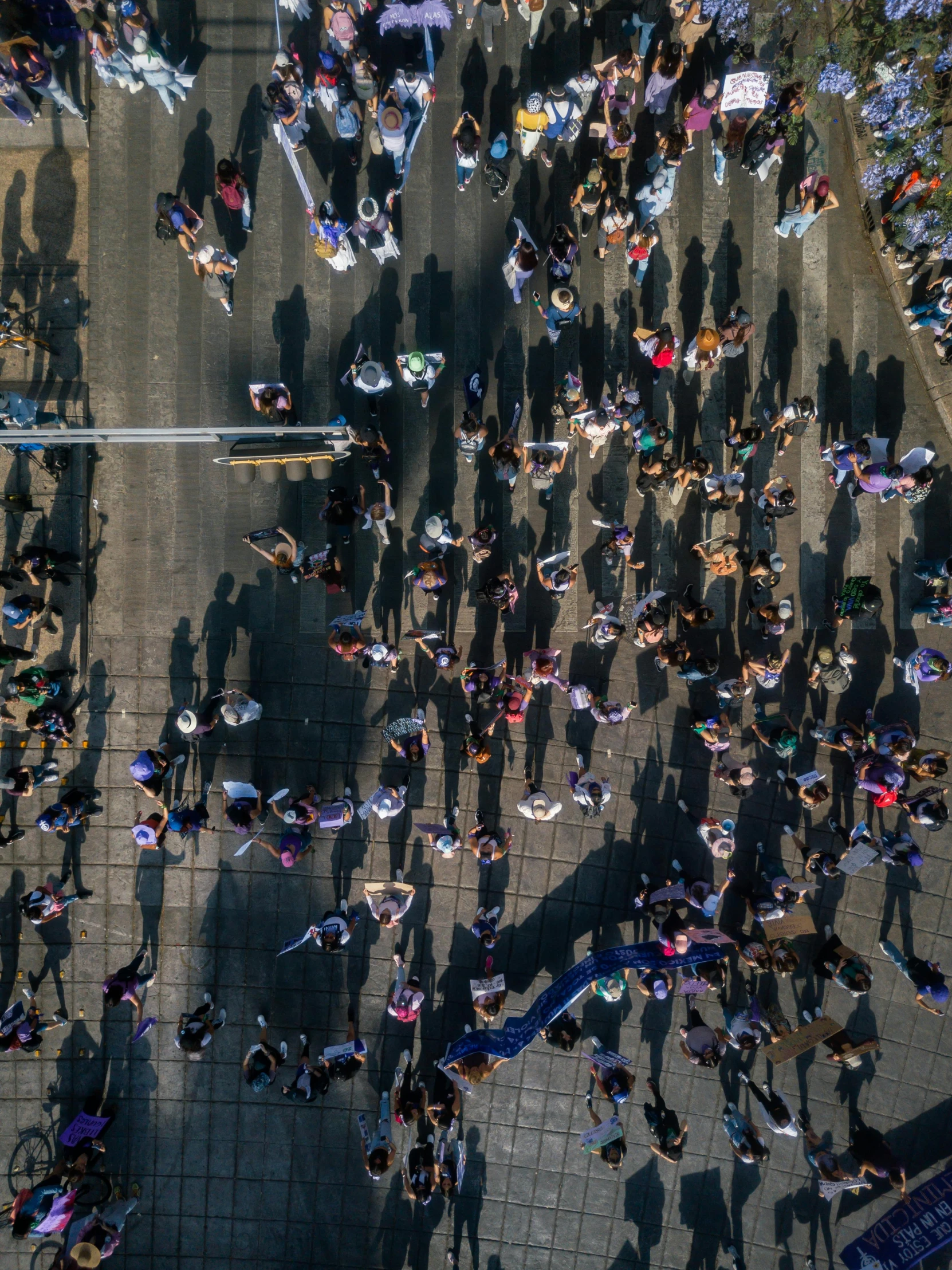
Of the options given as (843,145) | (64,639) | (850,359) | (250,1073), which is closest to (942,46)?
(843,145)

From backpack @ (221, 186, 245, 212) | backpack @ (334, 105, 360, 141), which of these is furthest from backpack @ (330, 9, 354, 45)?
backpack @ (221, 186, 245, 212)

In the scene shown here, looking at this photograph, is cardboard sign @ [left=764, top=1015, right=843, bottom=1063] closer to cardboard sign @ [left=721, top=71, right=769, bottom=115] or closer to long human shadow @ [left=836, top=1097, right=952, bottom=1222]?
long human shadow @ [left=836, top=1097, right=952, bottom=1222]

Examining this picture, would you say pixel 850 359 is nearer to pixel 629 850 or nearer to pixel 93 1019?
pixel 629 850

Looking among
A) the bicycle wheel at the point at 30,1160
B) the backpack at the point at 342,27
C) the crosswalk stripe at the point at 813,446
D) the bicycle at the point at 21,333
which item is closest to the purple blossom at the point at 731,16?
the crosswalk stripe at the point at 813,446

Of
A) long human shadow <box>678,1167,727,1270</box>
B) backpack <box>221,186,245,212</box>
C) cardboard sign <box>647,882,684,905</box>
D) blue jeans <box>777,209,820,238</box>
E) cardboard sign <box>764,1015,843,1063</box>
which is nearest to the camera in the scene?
backpack <box>221,186,245,212</box>


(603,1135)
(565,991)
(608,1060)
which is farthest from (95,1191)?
(608,1060)

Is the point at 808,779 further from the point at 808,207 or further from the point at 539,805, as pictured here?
the point at 808,207

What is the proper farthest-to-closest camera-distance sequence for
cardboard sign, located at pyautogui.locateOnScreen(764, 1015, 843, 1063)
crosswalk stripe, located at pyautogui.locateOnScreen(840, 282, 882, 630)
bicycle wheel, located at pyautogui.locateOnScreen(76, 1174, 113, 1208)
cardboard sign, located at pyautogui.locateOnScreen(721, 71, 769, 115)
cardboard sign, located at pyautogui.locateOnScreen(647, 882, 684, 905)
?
crosswalk stripe, located at pyautogui.locateOnScreen(840, 282, 882, 630)
bicycle wheel, located at pyautogui.locateOnScreen(76, 1174, 113, 1208)
cardboard sign, located at pyautogui.locateOnScreen(647, 882, 684, 905)
cardboard sign, located at pyautogui.locateOnScreen(764, 1015, 843, 1063)
cardboard sign, located at pyautogui.locateOnScreen(721, 71, 769, 115)
